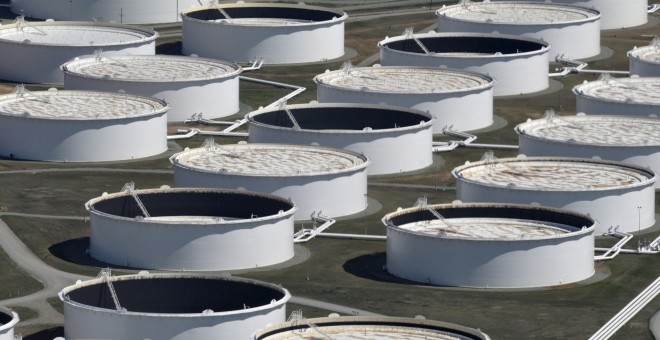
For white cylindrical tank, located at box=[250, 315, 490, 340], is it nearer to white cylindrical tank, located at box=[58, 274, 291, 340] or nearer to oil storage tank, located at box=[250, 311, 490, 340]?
oil storage tank, located at box=[250, 311, 490, 340]

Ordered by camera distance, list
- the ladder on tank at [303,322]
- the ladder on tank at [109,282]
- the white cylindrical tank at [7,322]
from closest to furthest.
A: the white cylindrical tank at [7,322], the ladder on tank at [303,322], the ladder on tank at [109,282]

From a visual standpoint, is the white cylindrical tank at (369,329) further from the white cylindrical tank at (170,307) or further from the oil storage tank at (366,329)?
the white cylindrical tank at (170,307)

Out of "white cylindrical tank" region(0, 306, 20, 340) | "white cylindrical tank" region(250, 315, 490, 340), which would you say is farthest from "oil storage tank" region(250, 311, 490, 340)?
"white cylindrical tank" region(0, 306, 20, 340)

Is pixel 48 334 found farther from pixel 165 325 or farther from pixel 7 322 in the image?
pixel 165 325

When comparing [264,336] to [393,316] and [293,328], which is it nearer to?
[293,328]

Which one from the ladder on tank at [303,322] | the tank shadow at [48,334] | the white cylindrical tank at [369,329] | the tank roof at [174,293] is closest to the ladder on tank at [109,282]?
the tank roof at [174,293]

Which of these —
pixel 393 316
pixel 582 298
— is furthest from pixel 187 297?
pixel 582 298
